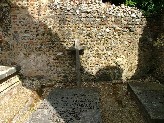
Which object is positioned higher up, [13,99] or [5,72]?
[5,72]

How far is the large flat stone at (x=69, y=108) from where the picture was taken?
5.29 m

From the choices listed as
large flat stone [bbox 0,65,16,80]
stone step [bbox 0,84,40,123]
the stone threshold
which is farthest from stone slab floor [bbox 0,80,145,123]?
large flat stone [bbox 0,65,16,80]

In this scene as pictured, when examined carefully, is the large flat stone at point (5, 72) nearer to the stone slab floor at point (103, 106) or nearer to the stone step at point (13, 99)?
the stone step at point (13, 99)

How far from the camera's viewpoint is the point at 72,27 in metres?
7.77

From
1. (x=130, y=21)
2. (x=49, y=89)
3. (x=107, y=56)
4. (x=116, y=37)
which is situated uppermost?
(x=130, y=21)

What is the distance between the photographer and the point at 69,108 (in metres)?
5.86

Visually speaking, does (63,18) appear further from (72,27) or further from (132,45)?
(132,45)

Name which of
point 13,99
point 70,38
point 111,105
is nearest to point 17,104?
point 13,99

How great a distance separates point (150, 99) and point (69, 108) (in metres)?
1.81

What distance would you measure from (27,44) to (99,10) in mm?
2397

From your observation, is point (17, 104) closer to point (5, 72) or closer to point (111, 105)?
point (5, 72)

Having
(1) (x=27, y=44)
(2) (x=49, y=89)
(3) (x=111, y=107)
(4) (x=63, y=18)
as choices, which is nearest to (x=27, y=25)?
(1) (x=27, y=44)

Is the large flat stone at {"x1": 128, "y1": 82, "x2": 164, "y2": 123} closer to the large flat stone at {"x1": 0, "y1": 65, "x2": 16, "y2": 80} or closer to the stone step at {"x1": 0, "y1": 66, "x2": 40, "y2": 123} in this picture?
the stone step at {"x1": 0, "y1": 66, "x2": 40, "y2": 123}

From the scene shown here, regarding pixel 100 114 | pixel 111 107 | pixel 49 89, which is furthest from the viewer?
pixel 49 89
